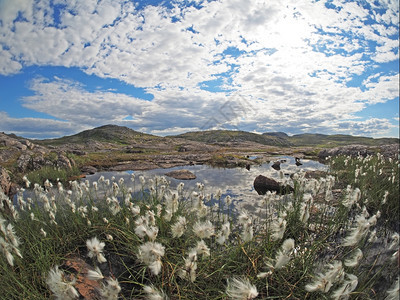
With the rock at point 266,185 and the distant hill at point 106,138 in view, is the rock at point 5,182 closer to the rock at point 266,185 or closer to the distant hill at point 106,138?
the rock at point 266,185

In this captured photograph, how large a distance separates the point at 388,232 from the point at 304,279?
207 inches

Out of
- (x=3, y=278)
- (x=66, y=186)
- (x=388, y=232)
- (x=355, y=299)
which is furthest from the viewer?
(x=66, y=186)

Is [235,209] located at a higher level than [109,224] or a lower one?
lower

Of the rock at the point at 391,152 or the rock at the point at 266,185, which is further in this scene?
the rock at the point at 391,152

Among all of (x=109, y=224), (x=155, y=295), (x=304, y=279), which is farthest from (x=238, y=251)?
(x=109, y=224)

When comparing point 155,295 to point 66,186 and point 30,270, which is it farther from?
point 66,186

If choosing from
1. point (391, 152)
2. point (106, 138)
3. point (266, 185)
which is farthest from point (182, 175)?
point (106, 138)

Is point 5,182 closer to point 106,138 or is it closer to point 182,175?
point 182,175

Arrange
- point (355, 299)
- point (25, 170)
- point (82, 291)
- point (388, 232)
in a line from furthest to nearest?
point (25, 170) → point (388, 232) → point (82, 291) → point (355, 299)

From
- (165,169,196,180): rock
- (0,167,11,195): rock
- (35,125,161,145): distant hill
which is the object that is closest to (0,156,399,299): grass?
(0,167,11,195): rock

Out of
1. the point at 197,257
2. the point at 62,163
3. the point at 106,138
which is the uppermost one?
the point at 106,138

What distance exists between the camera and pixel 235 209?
33.1 ft

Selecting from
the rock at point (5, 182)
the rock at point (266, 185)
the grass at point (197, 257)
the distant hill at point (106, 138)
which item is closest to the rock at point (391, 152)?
the rock at point (266, 185)

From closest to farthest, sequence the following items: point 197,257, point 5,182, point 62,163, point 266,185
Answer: point 197,257, point 5,182, point 266,185, point 62,163
